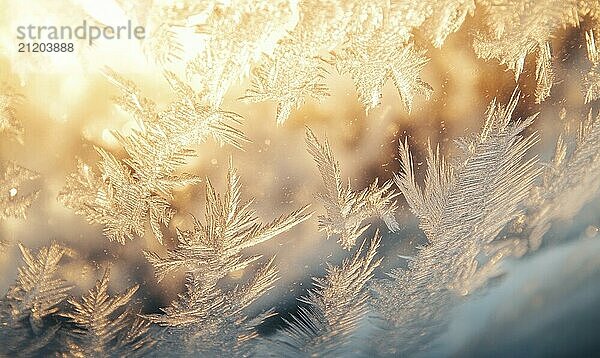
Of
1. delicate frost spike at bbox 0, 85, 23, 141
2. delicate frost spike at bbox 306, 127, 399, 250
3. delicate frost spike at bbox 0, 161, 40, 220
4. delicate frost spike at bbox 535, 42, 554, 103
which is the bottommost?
delicate frost spike at bbox 306, 127, 399, 250

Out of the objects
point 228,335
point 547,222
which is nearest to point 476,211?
point 547,222

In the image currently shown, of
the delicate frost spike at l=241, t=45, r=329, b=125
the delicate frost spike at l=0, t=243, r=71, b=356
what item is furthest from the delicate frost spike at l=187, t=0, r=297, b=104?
the delicate frost spike at l=0, t=243, r=71, b=356

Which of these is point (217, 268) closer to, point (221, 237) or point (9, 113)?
point (221, 237)

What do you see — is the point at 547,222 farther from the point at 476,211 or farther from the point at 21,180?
the point at 21,180

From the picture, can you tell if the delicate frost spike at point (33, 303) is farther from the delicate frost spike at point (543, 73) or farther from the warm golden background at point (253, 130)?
the delicate frost spike at point (543, 73)

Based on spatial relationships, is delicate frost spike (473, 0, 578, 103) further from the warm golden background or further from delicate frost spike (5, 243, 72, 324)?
delicate frost spike (5, 243, 72, 324)

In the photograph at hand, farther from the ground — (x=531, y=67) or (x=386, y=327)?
(x=531, y=67)

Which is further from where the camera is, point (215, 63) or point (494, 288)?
point (494, 288)
